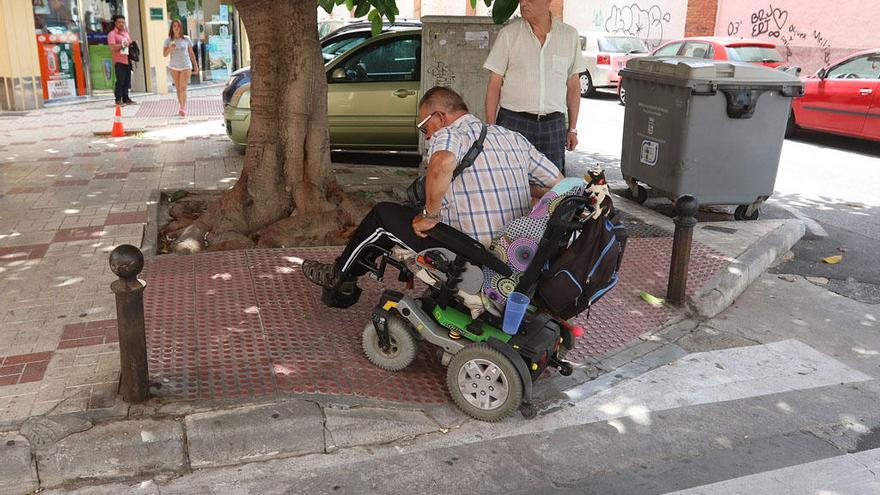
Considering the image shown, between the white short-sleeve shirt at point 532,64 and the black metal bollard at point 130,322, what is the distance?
3.19 metres

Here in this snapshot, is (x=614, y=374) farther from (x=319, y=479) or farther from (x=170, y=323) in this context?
(x=170, y=323)

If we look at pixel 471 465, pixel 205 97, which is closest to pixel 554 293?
pixel 471 465

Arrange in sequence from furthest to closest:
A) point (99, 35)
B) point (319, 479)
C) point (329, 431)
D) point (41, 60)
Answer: point (99, 35) < point (41, 60) < point (329, 431) < point (319, 479)

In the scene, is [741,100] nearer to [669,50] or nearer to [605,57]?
[669,50]

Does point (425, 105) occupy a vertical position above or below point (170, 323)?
above

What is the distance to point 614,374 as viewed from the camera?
4.69 m

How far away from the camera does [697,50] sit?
642 inches

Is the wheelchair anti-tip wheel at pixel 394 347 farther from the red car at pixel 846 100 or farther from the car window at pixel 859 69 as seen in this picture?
the car window at pixel 859 69

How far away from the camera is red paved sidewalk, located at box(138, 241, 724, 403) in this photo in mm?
4195

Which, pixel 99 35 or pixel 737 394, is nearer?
pixel 737 394

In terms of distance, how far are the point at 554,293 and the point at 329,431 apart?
1.33 m

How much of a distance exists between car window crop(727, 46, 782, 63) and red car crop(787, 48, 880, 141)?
2441 mm

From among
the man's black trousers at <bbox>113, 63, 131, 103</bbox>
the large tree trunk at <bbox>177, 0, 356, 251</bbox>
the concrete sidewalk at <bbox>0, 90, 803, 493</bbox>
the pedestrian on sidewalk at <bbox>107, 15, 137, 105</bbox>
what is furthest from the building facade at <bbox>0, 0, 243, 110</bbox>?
the concrete sidewalk at <bbox>0, 90, 803, 493</bbox>

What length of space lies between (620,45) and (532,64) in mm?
15539
